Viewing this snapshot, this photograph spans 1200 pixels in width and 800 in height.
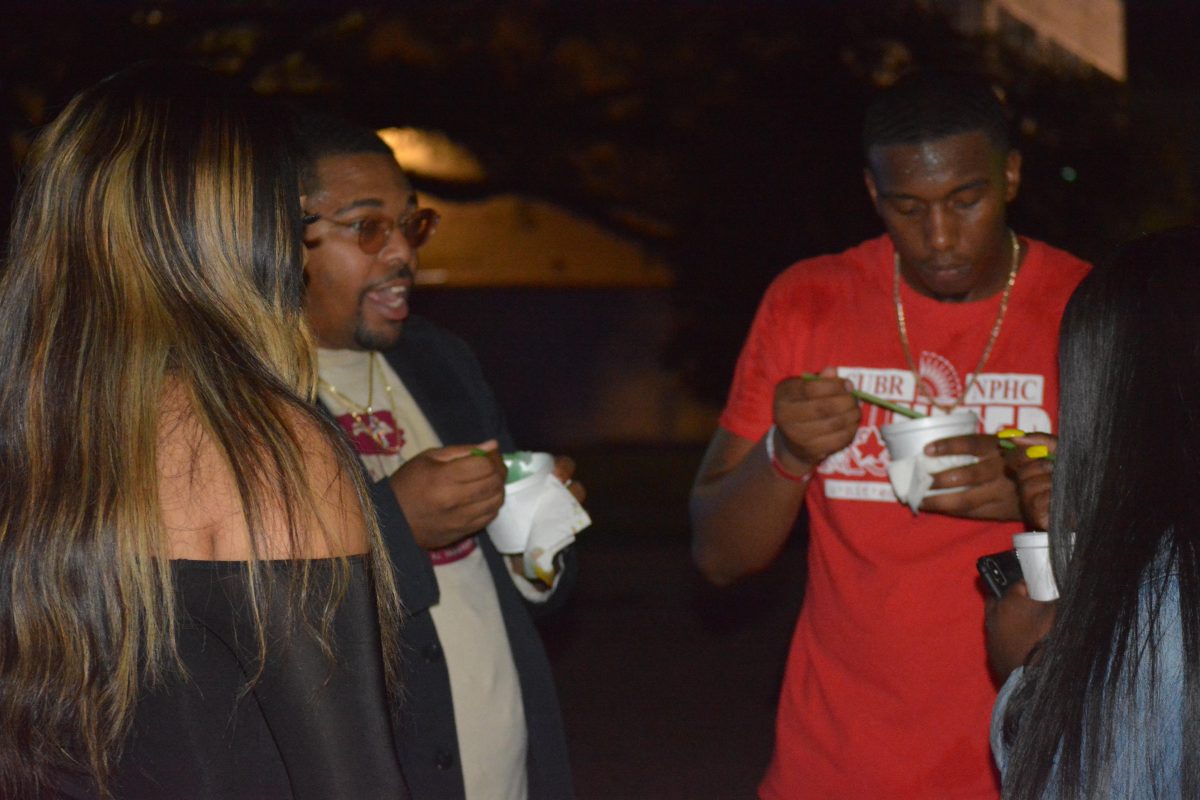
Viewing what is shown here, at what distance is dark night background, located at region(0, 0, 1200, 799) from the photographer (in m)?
10.0

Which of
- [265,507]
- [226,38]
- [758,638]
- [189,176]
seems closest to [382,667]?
[265,507]

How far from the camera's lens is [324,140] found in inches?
127

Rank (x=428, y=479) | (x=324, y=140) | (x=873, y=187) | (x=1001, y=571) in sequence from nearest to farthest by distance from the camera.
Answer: (x=1001, y=571)
(x=428, y=479)
(x=324, y=140)
(x=873, y=187)

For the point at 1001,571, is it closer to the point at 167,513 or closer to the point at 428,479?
the point at 428,479

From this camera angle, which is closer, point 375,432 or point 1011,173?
point 375,432

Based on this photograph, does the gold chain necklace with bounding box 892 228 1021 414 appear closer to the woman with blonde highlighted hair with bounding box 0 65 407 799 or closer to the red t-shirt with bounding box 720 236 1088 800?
the red t-shirt with bounding box 720 236 1088 800

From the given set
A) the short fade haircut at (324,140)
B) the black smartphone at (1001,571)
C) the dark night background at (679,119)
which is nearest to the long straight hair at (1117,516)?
the black smartphone at (1001,571)

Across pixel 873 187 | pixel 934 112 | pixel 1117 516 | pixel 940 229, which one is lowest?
pixel 1117 516

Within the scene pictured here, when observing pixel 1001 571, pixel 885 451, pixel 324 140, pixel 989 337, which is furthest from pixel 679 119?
pixel 1001 571

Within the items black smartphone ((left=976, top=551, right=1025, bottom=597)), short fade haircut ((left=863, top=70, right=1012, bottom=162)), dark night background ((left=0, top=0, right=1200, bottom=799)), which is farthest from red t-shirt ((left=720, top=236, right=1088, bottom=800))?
dark night background ((left=0, top=0, right=1200, bottom=799))

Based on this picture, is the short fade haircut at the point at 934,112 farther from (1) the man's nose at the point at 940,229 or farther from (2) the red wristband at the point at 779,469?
(2) the red wristband at the point at 779,469

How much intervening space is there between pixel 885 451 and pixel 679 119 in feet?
35.9

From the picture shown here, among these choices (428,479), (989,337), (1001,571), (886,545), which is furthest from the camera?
(989,337)

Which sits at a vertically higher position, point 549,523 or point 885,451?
point 885,451
